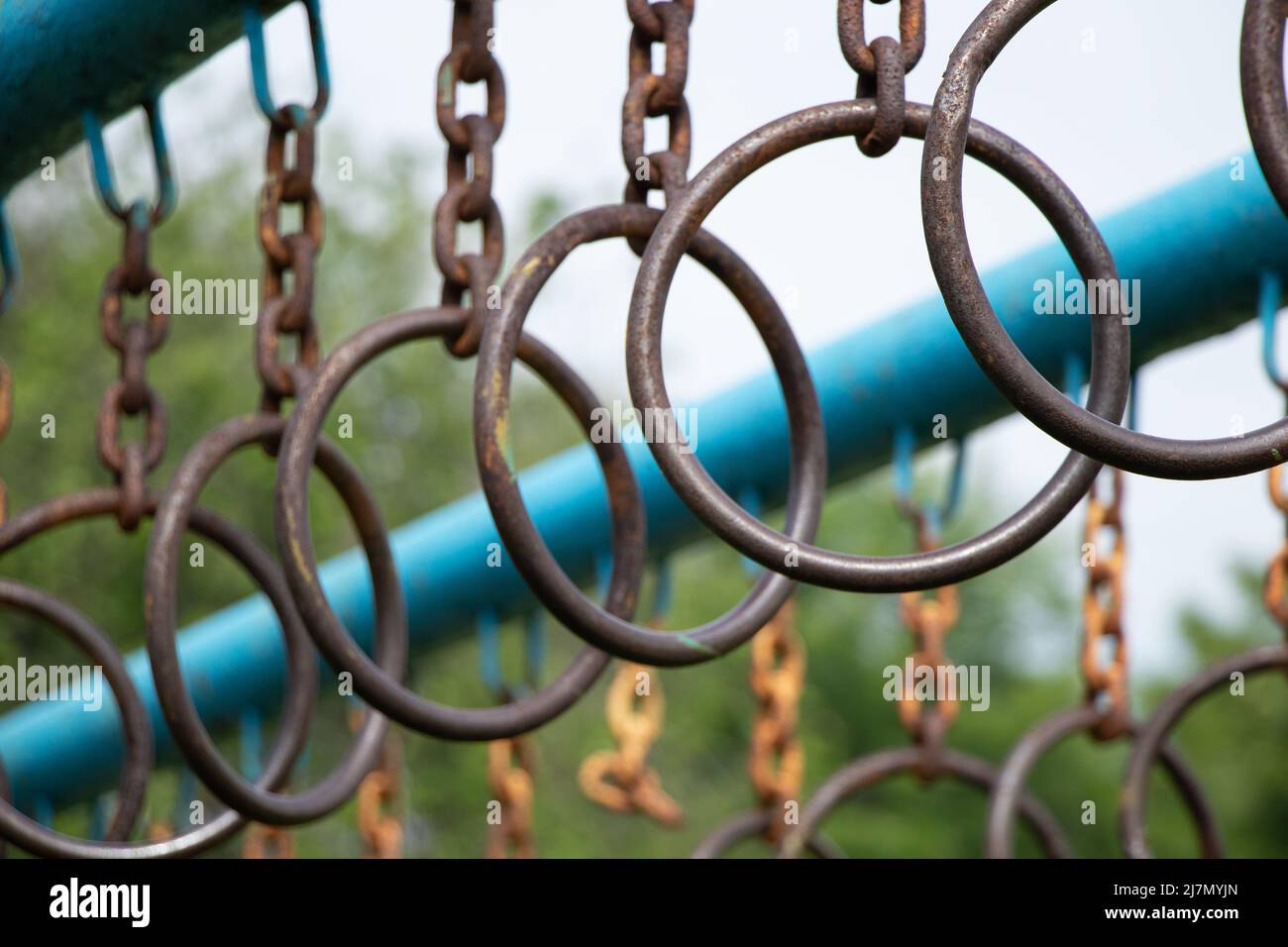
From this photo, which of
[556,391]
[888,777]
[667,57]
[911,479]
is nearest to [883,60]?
[667,57]

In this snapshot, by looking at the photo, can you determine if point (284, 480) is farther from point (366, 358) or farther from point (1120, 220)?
point (1120, 220)

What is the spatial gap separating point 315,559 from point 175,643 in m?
0.13

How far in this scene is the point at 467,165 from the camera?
1.08 m

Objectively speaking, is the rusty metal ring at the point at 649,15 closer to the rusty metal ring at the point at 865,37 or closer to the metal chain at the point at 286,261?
the rusty metal ring at the point at 865,37

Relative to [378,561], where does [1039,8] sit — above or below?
above

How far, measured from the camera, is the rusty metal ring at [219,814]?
1.15m

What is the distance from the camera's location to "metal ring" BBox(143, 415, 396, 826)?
1063 mm

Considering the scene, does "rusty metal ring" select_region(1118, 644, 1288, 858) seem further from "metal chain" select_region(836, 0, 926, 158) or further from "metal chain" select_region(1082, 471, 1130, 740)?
"metal chain" select_region(836, 0, 926, 158)

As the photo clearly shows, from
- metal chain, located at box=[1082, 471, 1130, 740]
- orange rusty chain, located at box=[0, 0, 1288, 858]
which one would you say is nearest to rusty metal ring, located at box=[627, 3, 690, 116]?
orange rusty chain, located at box=[0, 0, 1288, 858]

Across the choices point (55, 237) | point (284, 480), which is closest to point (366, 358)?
point (284, 480)

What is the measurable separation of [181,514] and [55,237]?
1246 cm

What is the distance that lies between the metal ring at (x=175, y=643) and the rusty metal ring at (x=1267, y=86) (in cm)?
72
